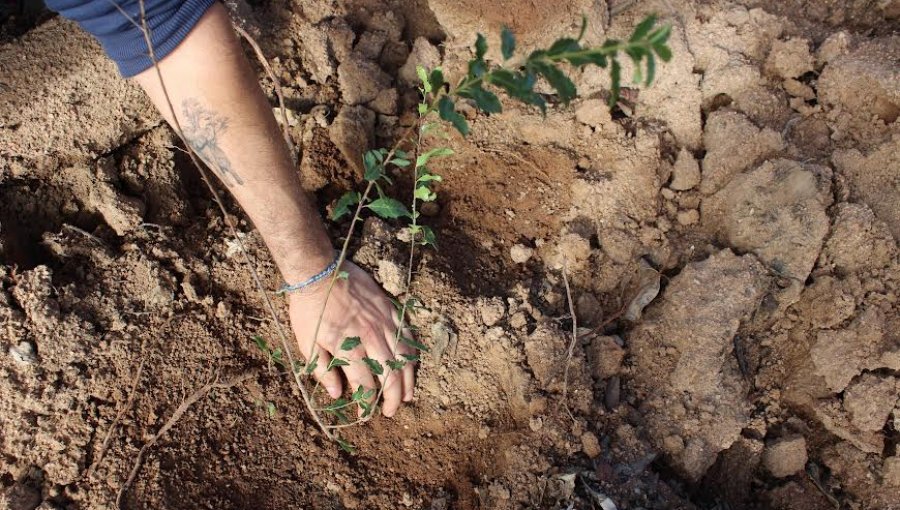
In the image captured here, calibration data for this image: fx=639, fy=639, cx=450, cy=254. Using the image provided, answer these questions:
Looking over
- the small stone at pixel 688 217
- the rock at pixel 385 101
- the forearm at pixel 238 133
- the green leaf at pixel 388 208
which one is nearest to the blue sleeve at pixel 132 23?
the forearm at pixel 238 133

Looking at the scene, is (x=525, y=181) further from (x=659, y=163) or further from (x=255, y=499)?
(x=255, y=499)

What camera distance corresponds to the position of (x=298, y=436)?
2027mm

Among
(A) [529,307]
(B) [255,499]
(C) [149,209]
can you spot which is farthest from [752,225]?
(C) [149,209]

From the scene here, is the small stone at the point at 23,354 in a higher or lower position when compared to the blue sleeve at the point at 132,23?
lower

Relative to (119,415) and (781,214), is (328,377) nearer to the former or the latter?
(119,415)

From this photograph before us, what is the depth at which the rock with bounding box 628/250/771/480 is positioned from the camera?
1.96 meters

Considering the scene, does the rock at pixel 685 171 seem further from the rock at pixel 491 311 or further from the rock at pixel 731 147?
the rock at pixel 491 311

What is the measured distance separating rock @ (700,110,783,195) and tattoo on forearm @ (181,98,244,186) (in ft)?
5.19

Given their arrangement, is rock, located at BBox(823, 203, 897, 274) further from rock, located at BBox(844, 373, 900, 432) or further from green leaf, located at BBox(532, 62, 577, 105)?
green leaf, located at BBox(532, 62, 577, 105)

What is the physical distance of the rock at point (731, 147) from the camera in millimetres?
2189

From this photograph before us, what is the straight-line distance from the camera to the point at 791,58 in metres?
2.30

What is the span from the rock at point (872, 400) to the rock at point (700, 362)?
1.11 feet

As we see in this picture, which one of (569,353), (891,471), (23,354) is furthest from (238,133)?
(891,471)

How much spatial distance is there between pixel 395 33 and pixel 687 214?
1319mm
